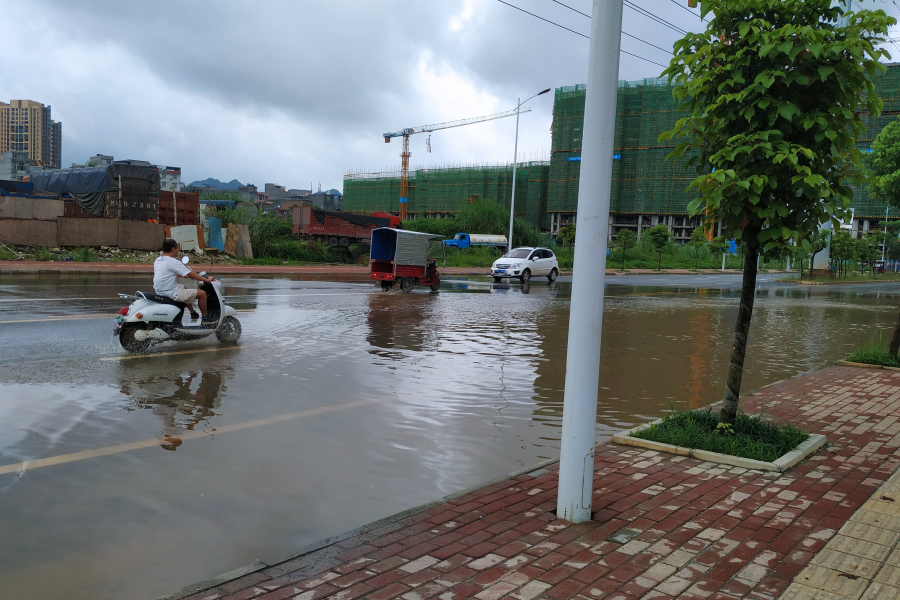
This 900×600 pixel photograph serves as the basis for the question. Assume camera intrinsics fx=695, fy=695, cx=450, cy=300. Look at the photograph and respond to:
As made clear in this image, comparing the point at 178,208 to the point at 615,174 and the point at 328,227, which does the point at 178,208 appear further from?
the point at 615,174

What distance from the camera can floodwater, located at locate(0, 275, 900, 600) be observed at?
12.8 feet

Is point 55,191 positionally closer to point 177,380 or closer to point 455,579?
point 177,380

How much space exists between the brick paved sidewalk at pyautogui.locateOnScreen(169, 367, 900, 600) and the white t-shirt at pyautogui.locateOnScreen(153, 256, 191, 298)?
662 centimetres

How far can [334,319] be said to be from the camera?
1383 cm

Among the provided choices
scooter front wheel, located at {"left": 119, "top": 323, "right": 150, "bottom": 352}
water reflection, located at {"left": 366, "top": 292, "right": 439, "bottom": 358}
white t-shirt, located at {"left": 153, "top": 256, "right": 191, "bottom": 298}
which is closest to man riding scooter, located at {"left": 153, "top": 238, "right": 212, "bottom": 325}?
white t-shirt, located at {"left": 153, "top": 256, "right": 191, "bottom": 298}

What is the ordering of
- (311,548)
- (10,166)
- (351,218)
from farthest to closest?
(10,166) < (351,218) < (311,548)

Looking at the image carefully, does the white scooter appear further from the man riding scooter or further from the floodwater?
the floodwater

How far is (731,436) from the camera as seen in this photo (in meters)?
5.64

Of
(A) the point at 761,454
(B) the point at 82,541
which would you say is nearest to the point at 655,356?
(A) the point at 761,454

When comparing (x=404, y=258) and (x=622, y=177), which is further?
(x=622, y=177)

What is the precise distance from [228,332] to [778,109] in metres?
8.20

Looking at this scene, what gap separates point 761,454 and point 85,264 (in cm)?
2644

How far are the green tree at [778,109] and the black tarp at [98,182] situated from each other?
31475mm

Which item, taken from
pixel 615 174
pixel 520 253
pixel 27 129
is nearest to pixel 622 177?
pixel 615 174
